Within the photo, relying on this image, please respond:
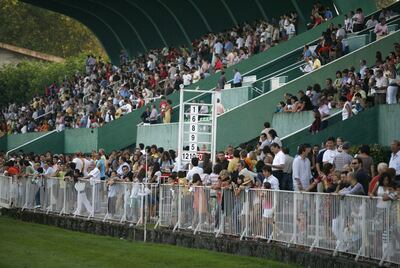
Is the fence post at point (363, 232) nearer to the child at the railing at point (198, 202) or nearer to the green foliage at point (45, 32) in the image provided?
the child at the railing at point (198, 202)

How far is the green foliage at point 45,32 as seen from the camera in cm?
11262

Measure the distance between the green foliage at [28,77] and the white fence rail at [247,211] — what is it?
4867cm

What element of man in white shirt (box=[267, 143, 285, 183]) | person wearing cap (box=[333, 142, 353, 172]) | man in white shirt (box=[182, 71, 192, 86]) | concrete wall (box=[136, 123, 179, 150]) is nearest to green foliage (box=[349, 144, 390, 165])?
man in white shirt (box=[267, 143, 285, 183])

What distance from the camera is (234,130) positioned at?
3669 cm

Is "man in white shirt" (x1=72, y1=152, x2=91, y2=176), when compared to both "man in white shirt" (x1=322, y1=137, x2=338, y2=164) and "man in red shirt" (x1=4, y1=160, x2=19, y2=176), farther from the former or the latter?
"man in white shirt" (x1=322, y1=137, x2=338, y2=164)

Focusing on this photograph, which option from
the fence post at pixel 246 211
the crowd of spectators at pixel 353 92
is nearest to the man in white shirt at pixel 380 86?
the crowd of spectators at pixel 353 92

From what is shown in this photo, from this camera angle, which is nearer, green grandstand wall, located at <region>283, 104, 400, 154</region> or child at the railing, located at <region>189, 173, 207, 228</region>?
child at the railing, located at <region>189, 173, 207, 228</region>

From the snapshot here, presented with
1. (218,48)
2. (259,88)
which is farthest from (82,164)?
(218,48)

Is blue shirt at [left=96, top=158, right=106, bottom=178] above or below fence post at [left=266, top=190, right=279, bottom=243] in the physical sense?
above

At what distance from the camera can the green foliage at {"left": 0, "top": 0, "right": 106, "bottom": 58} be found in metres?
113

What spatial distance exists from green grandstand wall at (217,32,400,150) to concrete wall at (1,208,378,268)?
6.51m

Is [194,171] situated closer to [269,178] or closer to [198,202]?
[198,202]

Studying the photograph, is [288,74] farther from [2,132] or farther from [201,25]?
[2,132]

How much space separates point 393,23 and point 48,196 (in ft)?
38.5
